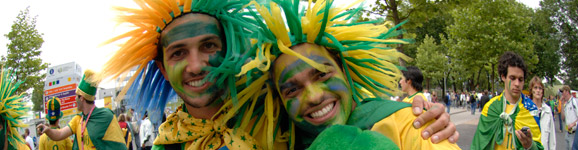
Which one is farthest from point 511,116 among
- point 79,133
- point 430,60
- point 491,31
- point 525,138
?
point 430,60

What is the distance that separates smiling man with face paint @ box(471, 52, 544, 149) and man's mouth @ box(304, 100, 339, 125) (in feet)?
10.4

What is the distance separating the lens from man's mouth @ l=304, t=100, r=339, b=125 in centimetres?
177

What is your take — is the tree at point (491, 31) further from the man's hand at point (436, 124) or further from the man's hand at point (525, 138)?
the man's hand at point (436, 124)

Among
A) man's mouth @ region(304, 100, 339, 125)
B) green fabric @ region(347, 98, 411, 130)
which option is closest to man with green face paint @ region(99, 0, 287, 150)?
man's mouth @ region(304, 100, 339, 125)

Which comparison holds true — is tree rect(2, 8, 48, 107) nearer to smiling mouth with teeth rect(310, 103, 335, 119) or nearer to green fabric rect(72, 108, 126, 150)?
green fabric rect(72, 108, 126, 150)

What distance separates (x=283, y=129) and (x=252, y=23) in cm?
64

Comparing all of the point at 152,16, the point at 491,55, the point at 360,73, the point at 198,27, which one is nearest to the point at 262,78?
the point at 198,27

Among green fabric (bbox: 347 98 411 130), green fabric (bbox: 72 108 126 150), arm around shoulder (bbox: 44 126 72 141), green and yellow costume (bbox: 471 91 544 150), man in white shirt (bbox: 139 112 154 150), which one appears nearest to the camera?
green fabric (bbox: 347 98 411 130)

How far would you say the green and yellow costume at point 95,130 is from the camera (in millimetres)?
4367

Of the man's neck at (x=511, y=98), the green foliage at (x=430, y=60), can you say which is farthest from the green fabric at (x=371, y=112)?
the green foliage at (x=430, y=60)

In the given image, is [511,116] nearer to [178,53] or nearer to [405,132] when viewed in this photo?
[405,132]

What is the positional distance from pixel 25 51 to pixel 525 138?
17.3m

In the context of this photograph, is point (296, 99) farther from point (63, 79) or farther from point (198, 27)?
point (63, 79)

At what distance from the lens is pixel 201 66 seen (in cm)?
191
